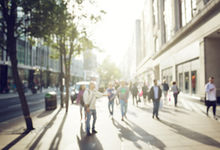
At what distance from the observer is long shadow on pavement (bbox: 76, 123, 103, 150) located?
198 inches

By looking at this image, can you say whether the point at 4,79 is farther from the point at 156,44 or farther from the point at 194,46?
the point at 194,46

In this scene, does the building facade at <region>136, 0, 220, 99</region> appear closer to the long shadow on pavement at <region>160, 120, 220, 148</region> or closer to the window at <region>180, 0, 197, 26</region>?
the window at <region>180, 0, 197, 26</region>

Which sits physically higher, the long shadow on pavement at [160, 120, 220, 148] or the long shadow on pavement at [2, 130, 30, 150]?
the long shadow on pavement at [160, 120, 220, 148]

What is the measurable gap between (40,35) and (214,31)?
398 inches

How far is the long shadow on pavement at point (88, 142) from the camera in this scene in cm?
Answer: 503

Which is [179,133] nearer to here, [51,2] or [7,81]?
[51,2]

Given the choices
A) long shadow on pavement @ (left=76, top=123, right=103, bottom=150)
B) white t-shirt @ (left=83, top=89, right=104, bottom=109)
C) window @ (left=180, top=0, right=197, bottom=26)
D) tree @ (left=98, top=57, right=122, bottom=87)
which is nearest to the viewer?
long shadow on pavement @ (left=76, top=123, right=103, bottom=150)

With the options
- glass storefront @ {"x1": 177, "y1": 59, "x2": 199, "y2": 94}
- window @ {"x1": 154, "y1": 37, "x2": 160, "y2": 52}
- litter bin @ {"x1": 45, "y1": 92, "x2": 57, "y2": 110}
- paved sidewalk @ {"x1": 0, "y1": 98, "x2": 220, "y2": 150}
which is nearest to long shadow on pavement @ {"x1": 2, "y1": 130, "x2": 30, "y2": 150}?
paved sidewalk @ {"x1": 0, "y1": 98, "x2": 220, "y2": 150}

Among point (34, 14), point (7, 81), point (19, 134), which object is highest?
point (34, 14)

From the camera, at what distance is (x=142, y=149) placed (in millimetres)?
4785

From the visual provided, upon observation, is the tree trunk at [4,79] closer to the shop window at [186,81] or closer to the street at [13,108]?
the street at [13,108]

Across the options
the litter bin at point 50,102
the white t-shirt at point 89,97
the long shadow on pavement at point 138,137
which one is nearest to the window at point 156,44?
the litter bin at point 50,102

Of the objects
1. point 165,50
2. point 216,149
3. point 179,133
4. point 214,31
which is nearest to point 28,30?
point 179,133

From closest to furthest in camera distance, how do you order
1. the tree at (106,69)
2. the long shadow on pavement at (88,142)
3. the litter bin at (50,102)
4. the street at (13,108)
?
the long shadow on pavement at (88,142) < the street at (13,108) < the litter bin at (50,102) < the tree at (106,69)
